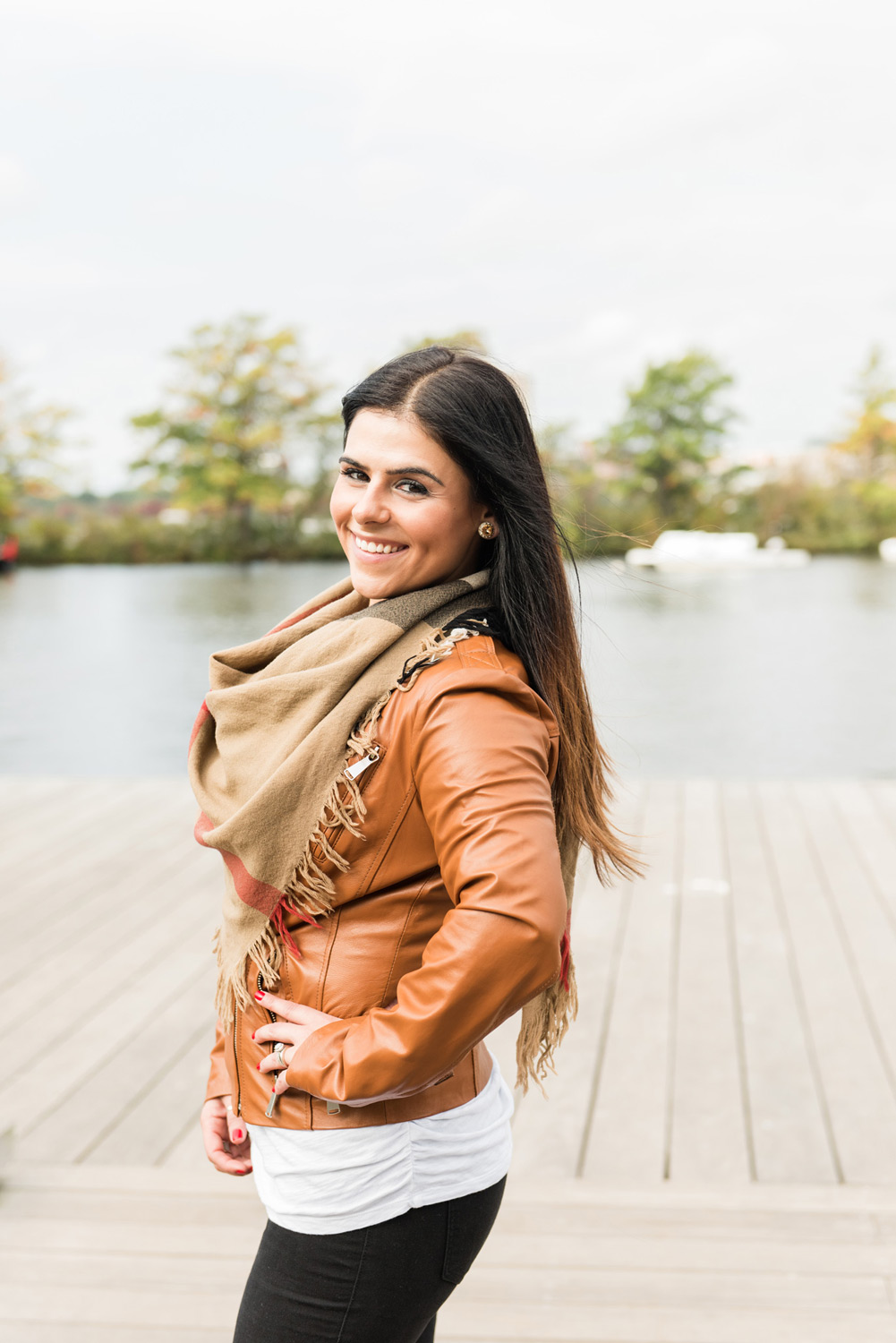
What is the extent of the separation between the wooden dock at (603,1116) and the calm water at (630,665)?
382 centimetres

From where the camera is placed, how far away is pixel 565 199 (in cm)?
4200

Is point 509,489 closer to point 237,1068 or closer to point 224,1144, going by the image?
point 237,1068

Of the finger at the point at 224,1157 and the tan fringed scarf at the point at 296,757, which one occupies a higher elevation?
the tan fringed scarf at the point at 296,757

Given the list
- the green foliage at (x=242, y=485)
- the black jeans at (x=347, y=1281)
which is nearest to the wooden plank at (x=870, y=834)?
the black jeans at (x=347, y=1281)

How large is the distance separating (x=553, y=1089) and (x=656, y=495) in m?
21.2

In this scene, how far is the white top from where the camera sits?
85cm

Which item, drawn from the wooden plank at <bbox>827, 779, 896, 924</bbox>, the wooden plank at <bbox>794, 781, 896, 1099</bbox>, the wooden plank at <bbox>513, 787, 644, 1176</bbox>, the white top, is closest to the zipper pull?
the white top

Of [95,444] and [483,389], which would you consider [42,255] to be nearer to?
[95,444]

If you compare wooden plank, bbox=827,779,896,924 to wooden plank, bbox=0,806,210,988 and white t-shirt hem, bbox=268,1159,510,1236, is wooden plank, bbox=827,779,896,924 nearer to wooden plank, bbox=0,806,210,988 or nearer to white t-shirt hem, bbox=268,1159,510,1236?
wooden plank, bbox=0,806,210,988

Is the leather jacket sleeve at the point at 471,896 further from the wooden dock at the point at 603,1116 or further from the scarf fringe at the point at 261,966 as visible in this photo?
the wooden dock at the point at 603,1116

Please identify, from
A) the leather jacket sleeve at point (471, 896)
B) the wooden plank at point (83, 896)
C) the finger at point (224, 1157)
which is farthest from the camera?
the wooden plank at point (83, 896)

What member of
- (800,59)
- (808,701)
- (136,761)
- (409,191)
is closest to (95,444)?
(136,761)

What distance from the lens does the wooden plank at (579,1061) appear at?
6.57 ft

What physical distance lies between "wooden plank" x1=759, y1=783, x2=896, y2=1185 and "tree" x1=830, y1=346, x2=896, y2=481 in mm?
19650
